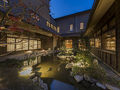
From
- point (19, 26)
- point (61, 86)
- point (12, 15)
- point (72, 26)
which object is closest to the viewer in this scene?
point (61, 86)

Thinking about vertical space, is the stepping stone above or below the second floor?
below

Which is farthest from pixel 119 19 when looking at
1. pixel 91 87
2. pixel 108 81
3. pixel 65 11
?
pixel 65 11

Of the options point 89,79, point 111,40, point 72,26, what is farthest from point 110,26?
point 72,26

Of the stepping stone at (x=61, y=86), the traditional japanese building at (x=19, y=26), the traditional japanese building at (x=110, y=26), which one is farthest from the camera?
the traditional japanese building at (x=110, y=26)

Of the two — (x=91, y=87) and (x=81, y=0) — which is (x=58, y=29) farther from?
(x=81, y=0)

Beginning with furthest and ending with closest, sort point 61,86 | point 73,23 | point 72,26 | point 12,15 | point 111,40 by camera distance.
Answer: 1. point 72,26
2. point 73,23
3. point 111,40
4. point 12,15
5. point 61,86

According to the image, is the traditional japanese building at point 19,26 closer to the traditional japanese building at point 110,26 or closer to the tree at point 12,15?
the tree at point 12,15

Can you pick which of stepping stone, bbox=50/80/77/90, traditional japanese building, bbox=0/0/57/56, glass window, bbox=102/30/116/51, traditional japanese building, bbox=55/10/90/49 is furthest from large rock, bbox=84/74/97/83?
traditional japanese building, bbox=55/10/90/49

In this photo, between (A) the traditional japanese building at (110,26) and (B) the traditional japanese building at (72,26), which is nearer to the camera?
(A) the traditional japanese building at (110,26)

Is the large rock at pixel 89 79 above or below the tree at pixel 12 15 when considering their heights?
below

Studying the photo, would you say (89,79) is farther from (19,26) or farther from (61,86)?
(19,26)

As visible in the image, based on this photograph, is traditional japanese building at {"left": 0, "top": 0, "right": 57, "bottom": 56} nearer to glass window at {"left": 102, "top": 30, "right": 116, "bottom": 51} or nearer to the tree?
the tree

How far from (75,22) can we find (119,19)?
11760 mm

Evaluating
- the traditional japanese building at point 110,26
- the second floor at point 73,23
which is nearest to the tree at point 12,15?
the traditional japanese building at point 110,26
